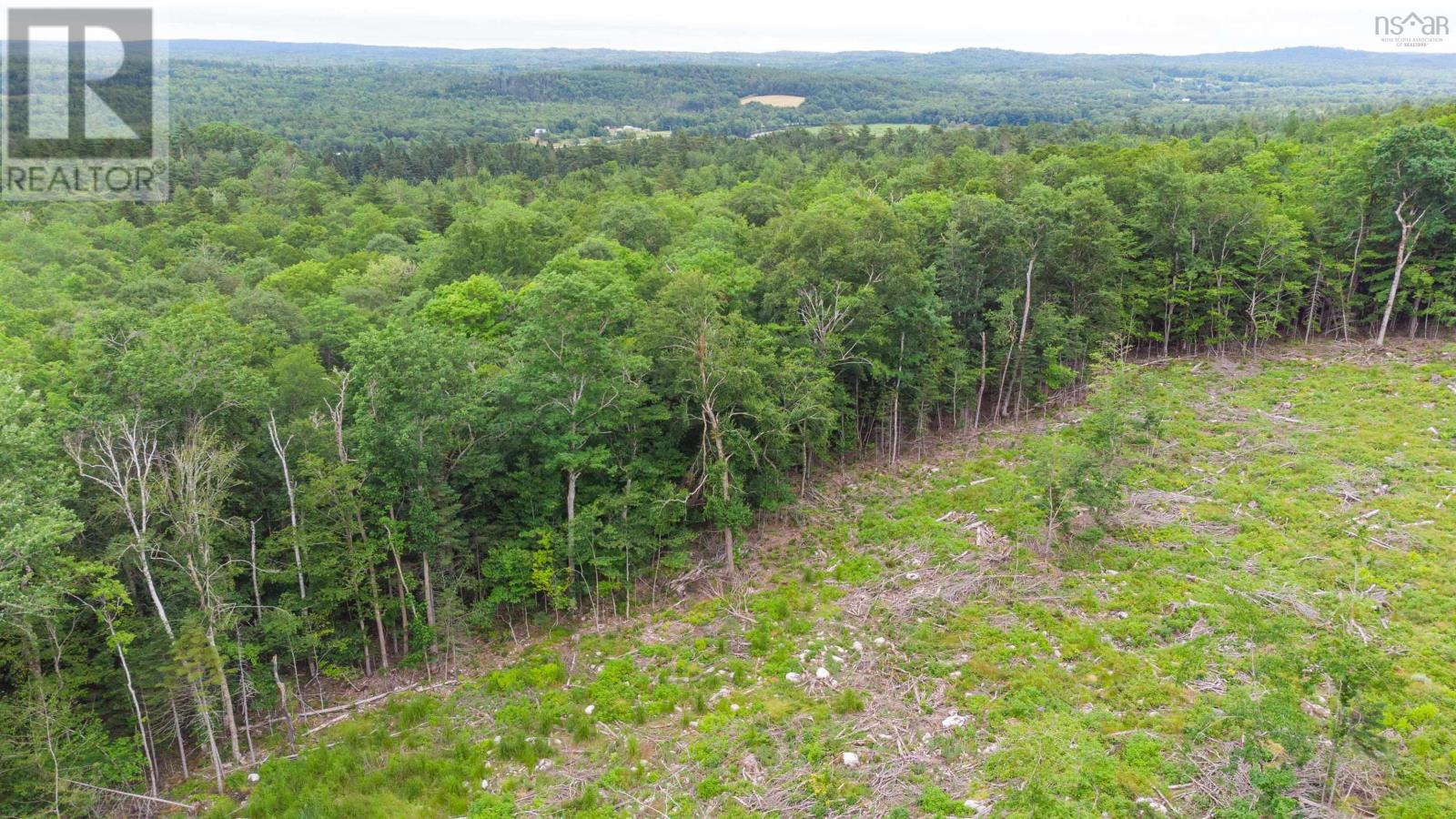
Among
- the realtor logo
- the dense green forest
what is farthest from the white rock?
the realtor logo

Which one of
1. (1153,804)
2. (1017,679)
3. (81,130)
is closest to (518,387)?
(1017,679)

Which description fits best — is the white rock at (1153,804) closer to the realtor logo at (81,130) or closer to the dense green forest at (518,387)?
the dense green forest at (518,387)

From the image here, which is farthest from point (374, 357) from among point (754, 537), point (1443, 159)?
point (1443, 159)

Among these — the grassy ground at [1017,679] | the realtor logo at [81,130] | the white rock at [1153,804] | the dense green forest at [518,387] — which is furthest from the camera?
the realtor logo at [81,130]

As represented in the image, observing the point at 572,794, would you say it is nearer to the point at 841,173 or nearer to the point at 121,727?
the point at 121,727

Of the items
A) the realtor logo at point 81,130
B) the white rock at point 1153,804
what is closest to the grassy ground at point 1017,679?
the white rock at point 1153,804

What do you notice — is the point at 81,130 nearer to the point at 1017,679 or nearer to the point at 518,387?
the point at 518,387
